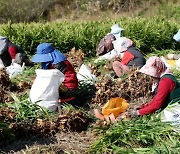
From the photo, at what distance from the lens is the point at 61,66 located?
6.66m

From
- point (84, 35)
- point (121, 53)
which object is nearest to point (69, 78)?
point (121, 53)

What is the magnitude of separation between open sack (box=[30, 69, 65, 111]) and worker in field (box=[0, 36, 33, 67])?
2.73 metres

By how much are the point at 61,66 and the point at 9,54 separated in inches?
113

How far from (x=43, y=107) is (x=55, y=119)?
0.34m

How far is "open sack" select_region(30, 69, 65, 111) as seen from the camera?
633 cm

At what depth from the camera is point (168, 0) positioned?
2512 centimetres

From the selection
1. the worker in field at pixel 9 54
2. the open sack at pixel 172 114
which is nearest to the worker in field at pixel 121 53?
the worker in field at pixel 9 54

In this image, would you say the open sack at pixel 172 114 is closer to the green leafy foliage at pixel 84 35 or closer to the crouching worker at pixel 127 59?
the crouching worker at pixel 127 59

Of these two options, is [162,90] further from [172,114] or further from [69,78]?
[69,78]

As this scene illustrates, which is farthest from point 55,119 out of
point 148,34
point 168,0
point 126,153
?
point 168,0

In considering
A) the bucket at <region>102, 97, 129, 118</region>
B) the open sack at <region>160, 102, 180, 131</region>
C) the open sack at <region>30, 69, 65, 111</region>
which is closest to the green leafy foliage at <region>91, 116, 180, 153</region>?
the open sack at <region>160, 102, 180, 131</region>

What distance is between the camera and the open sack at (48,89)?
6332 mm

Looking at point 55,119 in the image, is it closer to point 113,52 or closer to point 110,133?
point 110,133

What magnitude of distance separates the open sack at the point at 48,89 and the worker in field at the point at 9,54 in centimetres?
273
